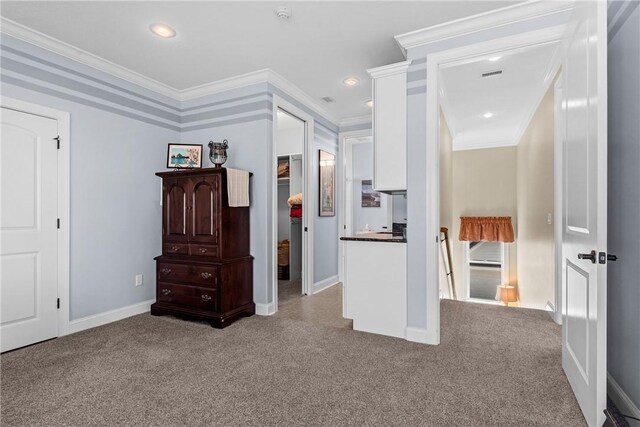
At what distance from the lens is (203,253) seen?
3408 millimetres

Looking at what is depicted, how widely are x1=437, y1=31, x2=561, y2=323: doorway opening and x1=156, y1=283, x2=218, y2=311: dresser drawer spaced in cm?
237

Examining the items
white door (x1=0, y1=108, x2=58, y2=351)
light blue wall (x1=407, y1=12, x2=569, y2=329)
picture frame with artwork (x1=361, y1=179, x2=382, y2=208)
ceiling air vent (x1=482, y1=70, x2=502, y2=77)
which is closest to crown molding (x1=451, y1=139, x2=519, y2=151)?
picture frame with artwork (x1=361, y1=179, x2=382, y2=208)

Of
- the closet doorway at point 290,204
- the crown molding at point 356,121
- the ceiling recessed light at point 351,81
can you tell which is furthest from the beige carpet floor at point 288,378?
the crown molding at point 356,121

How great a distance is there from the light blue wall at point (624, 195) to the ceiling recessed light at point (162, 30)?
3024 millimetres

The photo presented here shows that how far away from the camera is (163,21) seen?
264 cm

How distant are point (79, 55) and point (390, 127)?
291cm

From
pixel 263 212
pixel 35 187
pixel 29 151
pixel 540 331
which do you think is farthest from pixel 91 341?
pixel 540 331

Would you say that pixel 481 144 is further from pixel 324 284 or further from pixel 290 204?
pixel 324 284

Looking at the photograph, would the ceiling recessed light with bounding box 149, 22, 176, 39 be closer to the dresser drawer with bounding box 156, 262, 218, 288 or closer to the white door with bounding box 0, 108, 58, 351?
the white door with bounding box 0, 108, 58, 351

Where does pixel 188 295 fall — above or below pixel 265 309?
above

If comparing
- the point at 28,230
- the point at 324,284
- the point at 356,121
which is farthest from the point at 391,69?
the point at 28,230

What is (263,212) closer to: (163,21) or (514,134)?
(163,21)

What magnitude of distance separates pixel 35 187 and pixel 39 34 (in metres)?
1.27

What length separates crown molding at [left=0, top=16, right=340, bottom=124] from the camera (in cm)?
276
